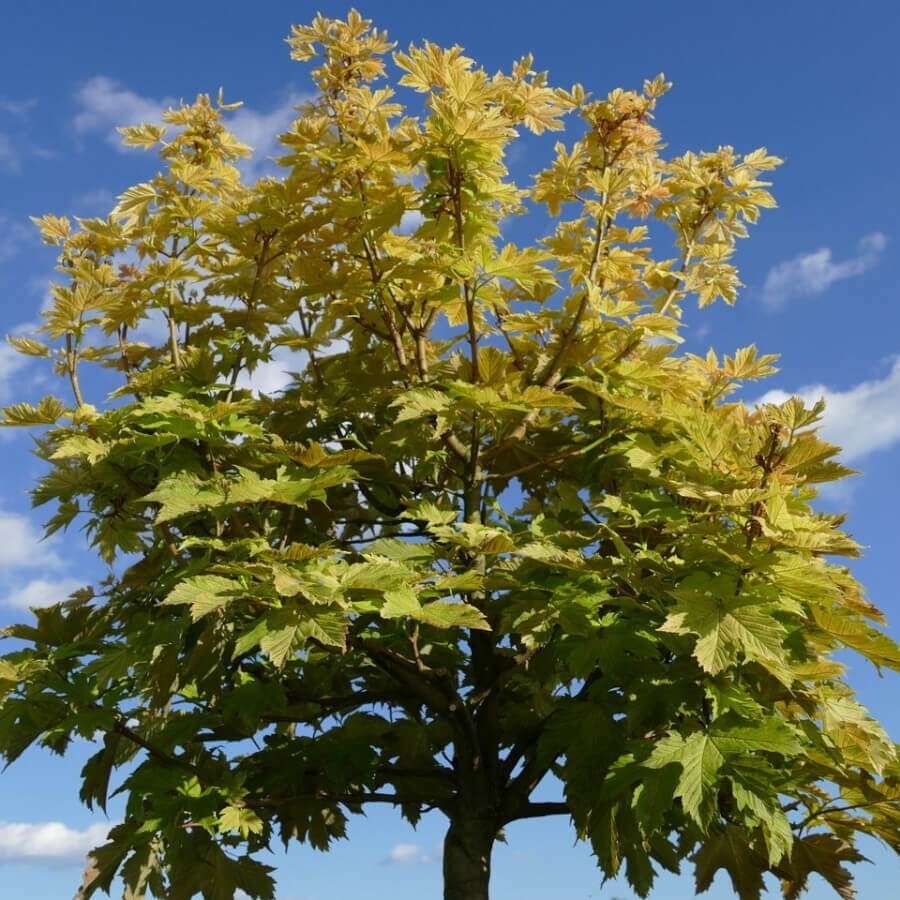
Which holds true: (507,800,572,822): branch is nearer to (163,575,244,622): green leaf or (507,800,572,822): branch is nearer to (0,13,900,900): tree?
(0,13,900,900): tree

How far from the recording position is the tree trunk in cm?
511

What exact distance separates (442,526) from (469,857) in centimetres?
198

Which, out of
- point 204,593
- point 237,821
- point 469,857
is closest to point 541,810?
point 469,857

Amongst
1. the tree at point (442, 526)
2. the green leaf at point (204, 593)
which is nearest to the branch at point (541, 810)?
the tree at point (442, 526)

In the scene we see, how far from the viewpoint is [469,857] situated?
5168 mm

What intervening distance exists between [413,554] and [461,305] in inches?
71.3

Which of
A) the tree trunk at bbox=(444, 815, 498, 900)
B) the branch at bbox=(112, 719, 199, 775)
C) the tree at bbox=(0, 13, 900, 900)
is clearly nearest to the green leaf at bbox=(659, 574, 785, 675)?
the tree at bbox=(0, 13, 900, 900)

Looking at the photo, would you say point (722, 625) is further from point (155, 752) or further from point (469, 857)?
point (155, 752)

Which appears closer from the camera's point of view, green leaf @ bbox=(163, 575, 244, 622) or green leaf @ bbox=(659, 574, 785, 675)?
green leaf @ bbox=(659, 574, 785, 675)

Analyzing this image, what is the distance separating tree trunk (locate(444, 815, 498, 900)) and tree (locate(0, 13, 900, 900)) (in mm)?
23

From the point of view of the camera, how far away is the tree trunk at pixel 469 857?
511cm

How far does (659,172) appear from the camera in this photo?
623 centimetres

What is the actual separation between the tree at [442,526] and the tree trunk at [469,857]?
0.02 metres

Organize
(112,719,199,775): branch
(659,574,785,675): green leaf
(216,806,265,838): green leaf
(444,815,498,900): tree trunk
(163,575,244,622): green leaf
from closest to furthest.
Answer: (659,574,785,675): green leaf < (163,575,244,622): green leaf < (216,806,265,838): green leaf < (112,719,199,775): branch < (444,815,498,900): tree trunk
